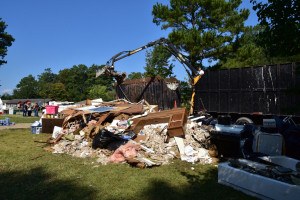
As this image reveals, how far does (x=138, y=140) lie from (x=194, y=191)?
12.8ft

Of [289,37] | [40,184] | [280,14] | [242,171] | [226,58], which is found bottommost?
[40,184]

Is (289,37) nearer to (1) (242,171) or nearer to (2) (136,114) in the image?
(1) (242,171)

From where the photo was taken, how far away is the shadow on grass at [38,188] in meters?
5.41

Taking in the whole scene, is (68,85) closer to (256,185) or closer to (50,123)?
(50,123)

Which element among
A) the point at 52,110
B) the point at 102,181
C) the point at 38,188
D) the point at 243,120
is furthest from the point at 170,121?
the point at 52,110

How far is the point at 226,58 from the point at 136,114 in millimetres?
13612

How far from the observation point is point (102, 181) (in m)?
6.15

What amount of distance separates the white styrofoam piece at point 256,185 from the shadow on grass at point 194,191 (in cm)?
12

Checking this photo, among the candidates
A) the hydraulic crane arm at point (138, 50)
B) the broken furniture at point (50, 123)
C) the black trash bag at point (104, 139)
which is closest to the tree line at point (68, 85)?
the hydraulic crane arm at point (138, 50)

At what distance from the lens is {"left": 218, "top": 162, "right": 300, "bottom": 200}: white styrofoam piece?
4.50 meters

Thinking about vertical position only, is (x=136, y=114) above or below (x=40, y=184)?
above

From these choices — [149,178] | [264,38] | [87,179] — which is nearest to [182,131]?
[149,178]

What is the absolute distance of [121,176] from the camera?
646 centimetres

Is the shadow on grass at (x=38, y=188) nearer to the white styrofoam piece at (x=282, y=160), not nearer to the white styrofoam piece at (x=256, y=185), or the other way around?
the white styrofoam piece at (x=256, y=185)
